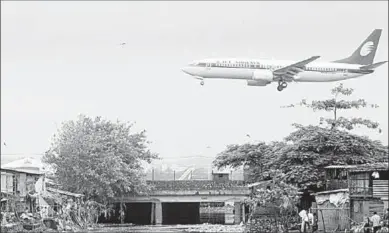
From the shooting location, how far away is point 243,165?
59656mm

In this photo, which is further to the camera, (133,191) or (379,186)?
(133,191)

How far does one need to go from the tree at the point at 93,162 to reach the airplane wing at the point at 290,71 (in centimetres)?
2443

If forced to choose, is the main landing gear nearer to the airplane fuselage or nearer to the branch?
the airplane fuselage

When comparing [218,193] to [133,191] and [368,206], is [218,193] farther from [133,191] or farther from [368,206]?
[368,206]

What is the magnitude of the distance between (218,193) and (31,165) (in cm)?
1697

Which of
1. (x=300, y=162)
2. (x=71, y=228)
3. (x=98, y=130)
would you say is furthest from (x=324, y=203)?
(x=98, y=130)

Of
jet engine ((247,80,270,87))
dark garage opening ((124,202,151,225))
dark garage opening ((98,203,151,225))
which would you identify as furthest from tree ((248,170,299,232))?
dark garage opening ((124,202,151,225))

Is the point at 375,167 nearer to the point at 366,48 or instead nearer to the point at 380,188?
the point at 380,188

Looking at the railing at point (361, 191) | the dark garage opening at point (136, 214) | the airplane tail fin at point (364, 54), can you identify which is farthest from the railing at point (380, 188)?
the dark garage opening at point (136, 214)

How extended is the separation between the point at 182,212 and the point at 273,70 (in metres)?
46.1

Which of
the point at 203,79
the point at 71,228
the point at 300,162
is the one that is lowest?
the point at 71,228

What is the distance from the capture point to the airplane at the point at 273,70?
1567 inches

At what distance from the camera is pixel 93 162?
62562mm

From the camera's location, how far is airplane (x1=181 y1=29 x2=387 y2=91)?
39812 mm
